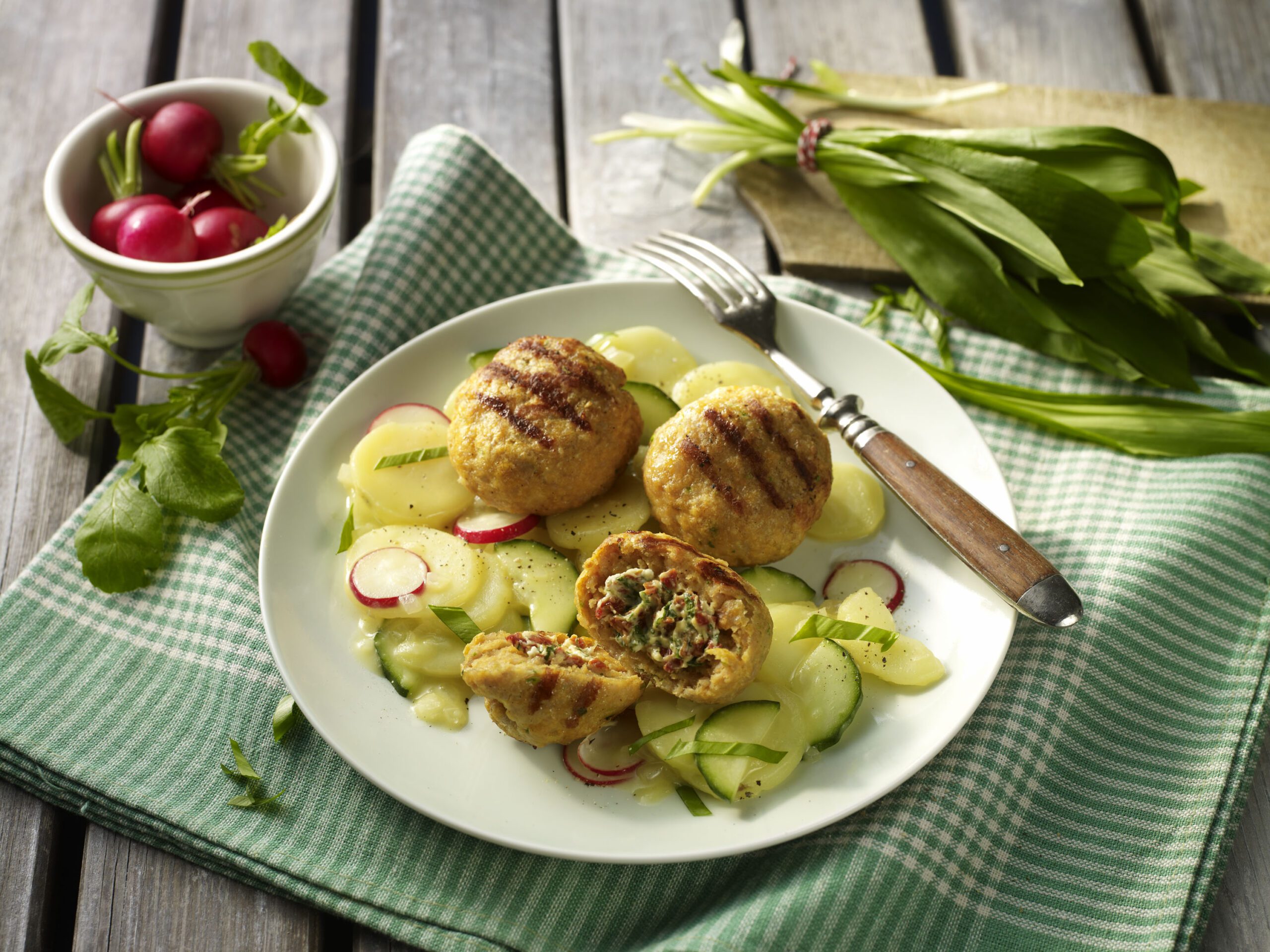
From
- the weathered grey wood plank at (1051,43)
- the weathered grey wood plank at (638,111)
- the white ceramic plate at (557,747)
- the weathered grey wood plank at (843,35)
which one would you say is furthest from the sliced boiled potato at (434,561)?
the weathered grey wood plank at (1051,43)

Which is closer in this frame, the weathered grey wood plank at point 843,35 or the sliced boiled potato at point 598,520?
the sliced boiled potato at point 598,520

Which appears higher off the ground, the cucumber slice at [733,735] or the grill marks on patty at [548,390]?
the grill marks on patty at [548,390]

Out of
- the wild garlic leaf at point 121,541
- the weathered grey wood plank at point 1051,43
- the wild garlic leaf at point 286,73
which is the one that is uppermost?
the weathered grey wood plank at point 1051,43

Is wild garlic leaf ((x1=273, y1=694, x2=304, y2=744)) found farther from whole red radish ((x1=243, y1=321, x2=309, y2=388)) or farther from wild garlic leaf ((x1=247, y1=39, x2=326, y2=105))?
wild garlic leaf ((x1=247, y1=39, x2=326, y2=105))

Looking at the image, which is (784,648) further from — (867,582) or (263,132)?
(263,132)

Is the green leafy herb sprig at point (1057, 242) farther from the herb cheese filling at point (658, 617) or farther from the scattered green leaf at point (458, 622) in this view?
the scattered green leaf at point (458, 622)

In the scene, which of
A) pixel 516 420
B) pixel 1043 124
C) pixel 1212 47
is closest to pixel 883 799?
pixel 516 420

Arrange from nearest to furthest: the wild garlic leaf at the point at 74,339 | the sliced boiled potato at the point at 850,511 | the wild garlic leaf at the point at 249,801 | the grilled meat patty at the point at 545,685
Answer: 1. the grilled meat patty at the point at 545,685
2. the wild garlic leaf at the point at 249,801
3. the sliced boiled potato at the point at 850,511
4. the wild garlic leaf at the point at 74,339
